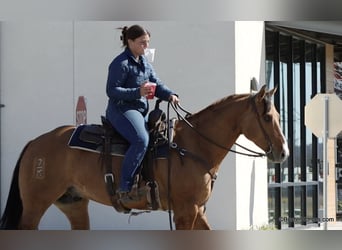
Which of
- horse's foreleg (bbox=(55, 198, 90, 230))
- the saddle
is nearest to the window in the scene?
the saddle

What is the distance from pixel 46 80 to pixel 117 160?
6.51 feet

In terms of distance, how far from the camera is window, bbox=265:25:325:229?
6715 millimetres

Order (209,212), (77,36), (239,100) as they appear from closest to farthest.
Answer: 1. (239,100)
2. (209,212)
3. (77,36)

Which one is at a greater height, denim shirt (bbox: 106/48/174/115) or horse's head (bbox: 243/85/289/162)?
denim shirt (bbox: 106/48/174/115)

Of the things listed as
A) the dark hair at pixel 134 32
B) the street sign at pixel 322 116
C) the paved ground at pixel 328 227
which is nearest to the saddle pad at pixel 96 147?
the dark hair at pixel 134 32

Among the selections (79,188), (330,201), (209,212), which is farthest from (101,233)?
(330,201)

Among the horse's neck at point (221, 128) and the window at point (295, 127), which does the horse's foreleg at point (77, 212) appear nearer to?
the horse's neck at point (221, 128)

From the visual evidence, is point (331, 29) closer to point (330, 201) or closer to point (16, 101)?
point (330, 201)

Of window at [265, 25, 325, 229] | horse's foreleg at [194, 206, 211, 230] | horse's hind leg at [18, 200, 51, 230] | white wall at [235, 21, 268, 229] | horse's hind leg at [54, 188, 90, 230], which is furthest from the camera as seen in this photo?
window at [265, 25, 325, 229]

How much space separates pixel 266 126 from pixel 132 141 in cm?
118

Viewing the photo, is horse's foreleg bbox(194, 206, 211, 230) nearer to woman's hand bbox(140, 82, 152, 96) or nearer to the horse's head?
the horse's head

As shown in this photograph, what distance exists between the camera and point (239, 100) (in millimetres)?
5465

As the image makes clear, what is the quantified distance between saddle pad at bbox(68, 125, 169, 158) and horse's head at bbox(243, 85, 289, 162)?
815mm

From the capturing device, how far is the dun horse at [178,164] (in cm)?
534
